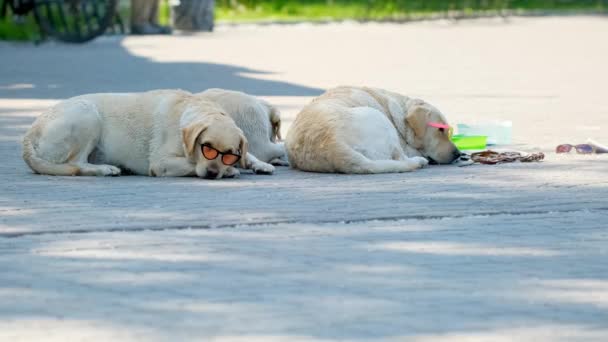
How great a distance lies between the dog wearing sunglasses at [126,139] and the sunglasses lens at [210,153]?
1 centimetres

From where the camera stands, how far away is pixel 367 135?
28.9 feet

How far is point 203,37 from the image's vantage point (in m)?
27.0

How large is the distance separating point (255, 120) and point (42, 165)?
4.92 ft

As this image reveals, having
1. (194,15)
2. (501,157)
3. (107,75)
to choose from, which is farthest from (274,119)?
(194,15)

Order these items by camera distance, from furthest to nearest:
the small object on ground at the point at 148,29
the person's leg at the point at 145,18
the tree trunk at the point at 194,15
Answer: the tree trunk at the point at 194,15
the small object on ground at the point at 148,29
the person's leg at the point at 145,18

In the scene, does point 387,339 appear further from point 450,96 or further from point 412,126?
point 450,96

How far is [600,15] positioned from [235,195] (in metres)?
31.6

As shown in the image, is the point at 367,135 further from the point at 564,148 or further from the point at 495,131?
the point at 495,131

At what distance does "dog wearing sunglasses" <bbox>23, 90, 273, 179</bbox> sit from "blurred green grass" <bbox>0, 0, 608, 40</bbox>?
22.4 metres

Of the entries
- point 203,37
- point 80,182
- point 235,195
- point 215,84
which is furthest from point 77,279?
point 203,37

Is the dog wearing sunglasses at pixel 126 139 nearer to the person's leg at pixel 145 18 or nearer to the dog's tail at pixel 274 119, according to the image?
the dog's tail at pixel 274 119

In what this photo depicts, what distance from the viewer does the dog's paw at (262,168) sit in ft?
29.8

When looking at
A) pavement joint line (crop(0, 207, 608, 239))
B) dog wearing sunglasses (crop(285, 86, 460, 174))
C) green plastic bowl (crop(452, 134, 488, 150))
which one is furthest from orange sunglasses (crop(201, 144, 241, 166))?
green plastic bowl (crop(452, 134, 488, 150))

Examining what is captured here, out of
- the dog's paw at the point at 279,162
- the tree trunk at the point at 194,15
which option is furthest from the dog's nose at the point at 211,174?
the tree trunk at the point at 194,15
